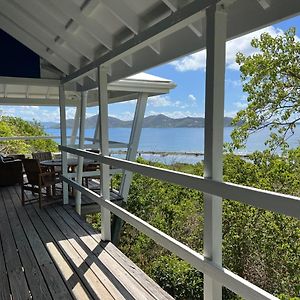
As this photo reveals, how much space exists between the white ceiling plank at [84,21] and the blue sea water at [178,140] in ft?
4.75

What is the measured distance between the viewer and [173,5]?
→ 2297mm

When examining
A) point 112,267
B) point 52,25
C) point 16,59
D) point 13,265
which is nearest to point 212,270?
point 112,267

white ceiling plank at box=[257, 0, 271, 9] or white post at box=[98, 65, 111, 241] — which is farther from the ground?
white ceiling plank at box=[257, 0, 271, 9]

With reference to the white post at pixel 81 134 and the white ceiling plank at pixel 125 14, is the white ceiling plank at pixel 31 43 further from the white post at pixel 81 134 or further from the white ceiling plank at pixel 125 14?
the white ceiling plank at pixel 125 14

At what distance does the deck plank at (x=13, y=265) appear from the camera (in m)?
2.86

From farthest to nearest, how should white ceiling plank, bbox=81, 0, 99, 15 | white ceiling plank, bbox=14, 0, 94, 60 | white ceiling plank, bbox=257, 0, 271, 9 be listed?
1. white ceiling plank, bbox=14, 0, 94, 60
2. white ceiling plank, bbox=81, 0, 99, 15
3. white ceiling plank, bbox=257, 0, 271, 9

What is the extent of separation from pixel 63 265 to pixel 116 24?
2451mm

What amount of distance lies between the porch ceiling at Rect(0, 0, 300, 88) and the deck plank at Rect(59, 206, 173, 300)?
6.71 feet

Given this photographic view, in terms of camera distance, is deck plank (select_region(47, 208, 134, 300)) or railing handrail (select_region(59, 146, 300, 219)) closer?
railing handrail (select_region(59, 146, 300, 219))

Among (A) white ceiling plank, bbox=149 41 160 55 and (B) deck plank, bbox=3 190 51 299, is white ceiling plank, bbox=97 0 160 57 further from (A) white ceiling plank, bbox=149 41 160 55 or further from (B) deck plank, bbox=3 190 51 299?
(B) deck plank, bbox=3 190 51 299

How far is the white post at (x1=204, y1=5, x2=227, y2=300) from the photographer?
202 centimetres

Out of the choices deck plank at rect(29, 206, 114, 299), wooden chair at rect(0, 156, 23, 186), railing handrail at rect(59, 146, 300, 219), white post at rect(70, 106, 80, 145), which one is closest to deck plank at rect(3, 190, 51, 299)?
deck plank at rect(29, 206, 114, 299)

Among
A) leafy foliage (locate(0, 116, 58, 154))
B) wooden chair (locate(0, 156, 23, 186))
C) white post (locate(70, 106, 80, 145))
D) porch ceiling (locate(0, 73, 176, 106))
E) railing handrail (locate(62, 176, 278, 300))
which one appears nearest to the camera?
railing handrail (locate(62, 176, 278, 300))

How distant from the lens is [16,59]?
238 inches
